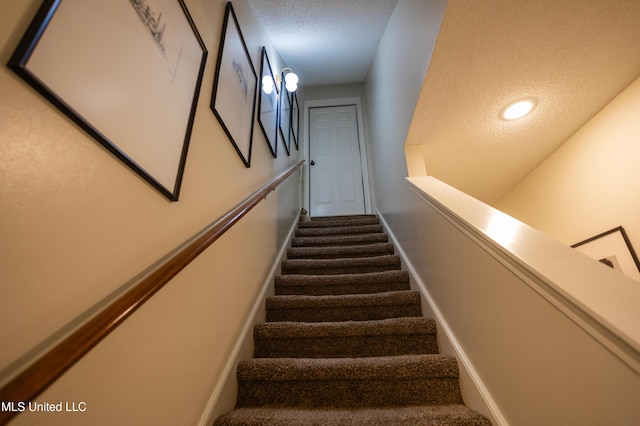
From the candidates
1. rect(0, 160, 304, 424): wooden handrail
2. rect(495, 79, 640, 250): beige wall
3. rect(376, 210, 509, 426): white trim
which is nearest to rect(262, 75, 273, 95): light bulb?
rect(0, 160, 304, 424): wooden handrail

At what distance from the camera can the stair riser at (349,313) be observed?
1.74 m

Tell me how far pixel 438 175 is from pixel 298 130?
229 cm

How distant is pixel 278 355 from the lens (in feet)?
4.99

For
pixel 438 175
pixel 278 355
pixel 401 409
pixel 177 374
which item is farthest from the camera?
pixel 438 175

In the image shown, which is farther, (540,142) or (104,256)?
(540,142)

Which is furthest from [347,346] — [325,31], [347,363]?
[325,31]

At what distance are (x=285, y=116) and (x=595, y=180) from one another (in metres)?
2.87

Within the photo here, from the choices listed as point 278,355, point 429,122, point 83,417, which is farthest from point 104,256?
point 429,122

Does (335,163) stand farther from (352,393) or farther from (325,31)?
(352,393)

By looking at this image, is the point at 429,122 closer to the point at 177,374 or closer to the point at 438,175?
the point at 438,175

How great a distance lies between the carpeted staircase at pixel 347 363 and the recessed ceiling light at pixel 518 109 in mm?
1344

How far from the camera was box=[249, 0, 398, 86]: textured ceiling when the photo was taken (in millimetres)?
2633

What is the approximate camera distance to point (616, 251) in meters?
1.75

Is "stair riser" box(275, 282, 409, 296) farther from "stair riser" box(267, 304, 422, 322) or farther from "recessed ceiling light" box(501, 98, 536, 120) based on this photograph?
"recessed ceiling light" box(501, 98, 536, 120)
